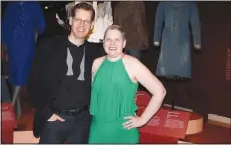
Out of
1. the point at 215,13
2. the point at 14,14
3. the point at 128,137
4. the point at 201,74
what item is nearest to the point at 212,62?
the point at 201,74

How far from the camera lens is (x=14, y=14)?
405 centimetres

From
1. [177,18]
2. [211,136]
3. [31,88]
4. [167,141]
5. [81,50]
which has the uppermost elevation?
[177,18]

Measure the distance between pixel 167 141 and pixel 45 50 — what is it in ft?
4.63

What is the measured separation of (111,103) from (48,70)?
45 centimetres

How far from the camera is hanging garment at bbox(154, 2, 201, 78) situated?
410cm

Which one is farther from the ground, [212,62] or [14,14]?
[14,14]

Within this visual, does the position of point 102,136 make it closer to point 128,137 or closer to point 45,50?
point 128,137

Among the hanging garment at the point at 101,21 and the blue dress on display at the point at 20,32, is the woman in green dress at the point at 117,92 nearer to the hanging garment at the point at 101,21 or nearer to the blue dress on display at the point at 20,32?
the hanging garment at the point at 101,21

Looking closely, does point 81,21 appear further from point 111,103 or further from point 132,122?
point 132,122

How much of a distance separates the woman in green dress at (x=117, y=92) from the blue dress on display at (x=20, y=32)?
6.81 ft

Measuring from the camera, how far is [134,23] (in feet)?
14.1

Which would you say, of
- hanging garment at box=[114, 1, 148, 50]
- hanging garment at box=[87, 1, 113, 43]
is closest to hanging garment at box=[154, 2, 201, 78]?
hanging garment at box=[114, 1, 148, 50]

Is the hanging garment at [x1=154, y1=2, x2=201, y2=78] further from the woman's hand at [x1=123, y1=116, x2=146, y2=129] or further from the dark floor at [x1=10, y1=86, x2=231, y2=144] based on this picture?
the woman's hand at [x1=123, y1=116, x2=146, y2=129]

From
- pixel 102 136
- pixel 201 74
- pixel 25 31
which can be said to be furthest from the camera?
pixel 201 74
